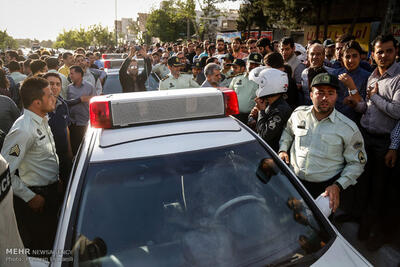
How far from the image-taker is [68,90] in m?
5.23

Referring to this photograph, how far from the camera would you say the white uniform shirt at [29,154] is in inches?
94.8

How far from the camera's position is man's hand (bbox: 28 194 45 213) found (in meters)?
2.56

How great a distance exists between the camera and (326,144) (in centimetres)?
252

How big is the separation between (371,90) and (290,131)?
108 centimetres

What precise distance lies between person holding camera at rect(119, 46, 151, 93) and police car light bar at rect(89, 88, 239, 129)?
4.58m

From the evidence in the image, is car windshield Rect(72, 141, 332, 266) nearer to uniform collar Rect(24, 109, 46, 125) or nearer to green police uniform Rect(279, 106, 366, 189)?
green police uniform Rect(279, 106, 366, 189)

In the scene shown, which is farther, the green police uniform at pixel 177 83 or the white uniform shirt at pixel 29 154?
the green police uniform at pixel 177 83

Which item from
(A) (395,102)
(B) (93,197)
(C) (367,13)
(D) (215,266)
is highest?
(C) (367,13)

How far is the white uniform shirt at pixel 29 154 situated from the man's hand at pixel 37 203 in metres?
0.06

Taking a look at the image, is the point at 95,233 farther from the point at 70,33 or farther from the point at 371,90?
the point at 70,33

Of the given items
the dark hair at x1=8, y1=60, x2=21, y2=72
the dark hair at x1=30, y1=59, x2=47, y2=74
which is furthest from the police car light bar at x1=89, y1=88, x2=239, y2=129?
the dark hair at x1=8, y1=60, x2=21, y2=72

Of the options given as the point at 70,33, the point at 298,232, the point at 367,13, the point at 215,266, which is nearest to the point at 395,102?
the point at 298,232

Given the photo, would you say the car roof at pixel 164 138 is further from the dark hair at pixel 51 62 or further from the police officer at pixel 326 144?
the dark hair at pixel 51 62

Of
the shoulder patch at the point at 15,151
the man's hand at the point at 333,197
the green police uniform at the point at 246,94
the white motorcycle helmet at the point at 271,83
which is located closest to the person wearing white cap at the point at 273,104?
the white motorcycle helmet at the point at 271,83
